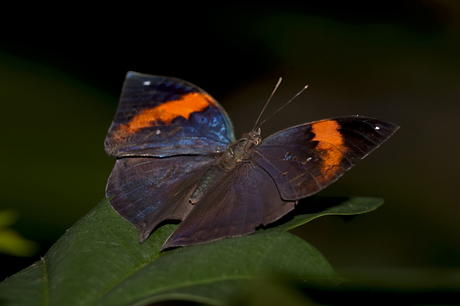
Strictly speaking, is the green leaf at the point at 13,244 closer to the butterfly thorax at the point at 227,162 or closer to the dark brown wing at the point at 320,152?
the butterfly thorax at the point at 227,162

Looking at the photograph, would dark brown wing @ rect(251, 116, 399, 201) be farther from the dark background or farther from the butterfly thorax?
the dark background

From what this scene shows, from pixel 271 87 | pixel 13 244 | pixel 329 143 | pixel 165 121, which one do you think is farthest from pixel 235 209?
pixel 271 87

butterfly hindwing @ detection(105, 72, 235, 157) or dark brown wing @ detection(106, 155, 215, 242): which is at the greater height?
butterfly hindwing @ detection(105, 72, 235, 157)

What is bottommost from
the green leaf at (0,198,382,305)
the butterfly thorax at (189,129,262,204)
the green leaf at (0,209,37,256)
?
the green leaf at (0,209,37,256)

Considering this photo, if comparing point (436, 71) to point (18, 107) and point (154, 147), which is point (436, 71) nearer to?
point (154, 147)

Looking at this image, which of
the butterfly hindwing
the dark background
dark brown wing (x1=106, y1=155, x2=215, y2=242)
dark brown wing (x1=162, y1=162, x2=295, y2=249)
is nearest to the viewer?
dark brown wing (x1=162, y1=162, x2=295, y2=249)

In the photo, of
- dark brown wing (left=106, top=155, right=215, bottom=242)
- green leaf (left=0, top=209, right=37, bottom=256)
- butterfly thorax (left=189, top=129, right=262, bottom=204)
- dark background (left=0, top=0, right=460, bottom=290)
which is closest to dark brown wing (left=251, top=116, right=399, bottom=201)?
butterfly thorax (left=189, top=129, right=262, bottom=204)

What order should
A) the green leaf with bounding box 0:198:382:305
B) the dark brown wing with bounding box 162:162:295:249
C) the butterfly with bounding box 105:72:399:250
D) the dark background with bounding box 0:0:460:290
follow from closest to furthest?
the green leaf with bounding box 0:198:382:305 < the dark brown wing with bounding box 162:162:295:249 < the butterfly with bounding box 105:72:399:250 < the dark background with bounding box 0:0:460:290
